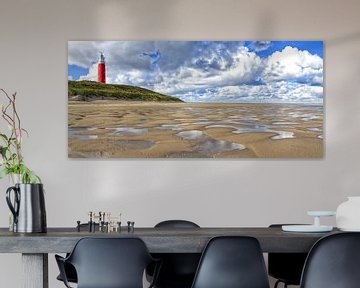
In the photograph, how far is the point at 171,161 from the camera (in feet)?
19.4

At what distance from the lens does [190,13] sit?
19.5 feet

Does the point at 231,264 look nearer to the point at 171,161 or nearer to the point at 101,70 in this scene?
the point at 171,161

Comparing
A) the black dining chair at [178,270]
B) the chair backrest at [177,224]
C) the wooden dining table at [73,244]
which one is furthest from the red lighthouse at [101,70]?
the wooden dining table at [73,244]

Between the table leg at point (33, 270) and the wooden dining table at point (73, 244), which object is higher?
the wooden dining table at point (73, 244)

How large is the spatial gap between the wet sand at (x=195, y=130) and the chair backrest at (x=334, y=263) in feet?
7.81

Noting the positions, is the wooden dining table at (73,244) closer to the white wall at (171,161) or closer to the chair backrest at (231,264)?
the chair backrest at (231,264)

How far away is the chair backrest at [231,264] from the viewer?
3666 millimetres

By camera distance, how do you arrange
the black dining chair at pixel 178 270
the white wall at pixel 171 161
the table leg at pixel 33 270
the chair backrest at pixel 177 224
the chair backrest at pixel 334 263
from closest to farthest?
1. the chair backrest at pixel 334 263
2. the table leg at pixel 33 270
3. the black dining chair at pixel 178 270
4. the chair backrest at pixel 177 224
5. the white wall at pixel 171 161

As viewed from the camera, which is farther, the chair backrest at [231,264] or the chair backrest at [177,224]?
the chair backrest at [177,224]

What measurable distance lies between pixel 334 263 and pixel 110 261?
1.07 m

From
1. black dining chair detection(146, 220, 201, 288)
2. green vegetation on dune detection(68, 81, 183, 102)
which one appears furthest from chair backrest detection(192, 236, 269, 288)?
green vegetation on dune detection(68, 81, 183, 102)

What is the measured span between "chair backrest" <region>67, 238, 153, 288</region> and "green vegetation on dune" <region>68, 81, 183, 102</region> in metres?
2.46

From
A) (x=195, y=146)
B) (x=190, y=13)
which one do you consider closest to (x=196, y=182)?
(x=195, y=146)

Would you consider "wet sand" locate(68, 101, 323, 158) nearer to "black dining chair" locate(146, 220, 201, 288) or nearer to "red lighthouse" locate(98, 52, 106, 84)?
"red lighthouse" locate(98, 52, 106, 84)
